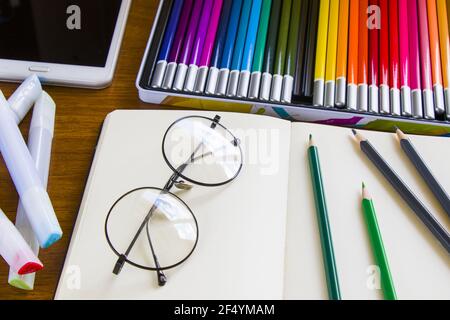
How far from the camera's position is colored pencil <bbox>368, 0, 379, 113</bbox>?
0.49 meters

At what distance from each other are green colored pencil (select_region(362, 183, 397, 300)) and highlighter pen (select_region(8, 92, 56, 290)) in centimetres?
31

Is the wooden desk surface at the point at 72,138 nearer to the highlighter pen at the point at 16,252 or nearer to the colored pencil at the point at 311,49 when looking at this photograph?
the highlighter pen at the point at 16,252

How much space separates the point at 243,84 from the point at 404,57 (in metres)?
0.20

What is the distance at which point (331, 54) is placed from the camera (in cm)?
52

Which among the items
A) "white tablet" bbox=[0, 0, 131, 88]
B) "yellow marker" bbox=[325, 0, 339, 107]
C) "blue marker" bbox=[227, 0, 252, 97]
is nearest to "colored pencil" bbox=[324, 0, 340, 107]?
"yellow marker" bbox=[325, 0, 339, 107]

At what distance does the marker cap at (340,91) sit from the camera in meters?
0.49

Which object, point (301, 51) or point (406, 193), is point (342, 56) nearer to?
point (301, 51)

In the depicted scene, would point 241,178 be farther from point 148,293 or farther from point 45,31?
point 45,31

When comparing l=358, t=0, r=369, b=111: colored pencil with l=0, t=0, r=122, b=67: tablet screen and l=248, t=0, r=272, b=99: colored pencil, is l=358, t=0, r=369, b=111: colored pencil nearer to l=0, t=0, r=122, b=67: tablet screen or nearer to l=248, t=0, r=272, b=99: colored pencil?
l=248, t=0, r=272, b=99: colored pencil

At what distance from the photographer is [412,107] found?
0.49 metres
